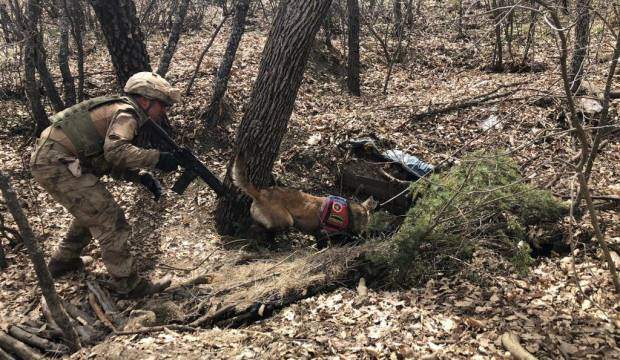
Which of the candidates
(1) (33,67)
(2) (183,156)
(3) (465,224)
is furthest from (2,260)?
(3) (465,224)

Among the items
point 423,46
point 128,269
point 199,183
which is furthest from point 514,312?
point 423,46

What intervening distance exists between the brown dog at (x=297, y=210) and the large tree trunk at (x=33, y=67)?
12.3ft

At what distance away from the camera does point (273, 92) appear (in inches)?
229

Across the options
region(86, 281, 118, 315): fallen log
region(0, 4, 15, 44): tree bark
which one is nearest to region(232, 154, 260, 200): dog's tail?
region(86, 281, 118, 315): fallen log

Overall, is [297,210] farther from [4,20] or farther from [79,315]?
[4,20]

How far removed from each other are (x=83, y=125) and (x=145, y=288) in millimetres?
1870

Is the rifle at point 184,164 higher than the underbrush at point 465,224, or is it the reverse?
the rifle at point 184,164

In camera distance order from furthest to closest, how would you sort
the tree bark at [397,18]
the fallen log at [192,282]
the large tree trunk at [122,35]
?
the tree bark at [397,18], the large tree trunk at [122,35], the fallen log at [192,282]

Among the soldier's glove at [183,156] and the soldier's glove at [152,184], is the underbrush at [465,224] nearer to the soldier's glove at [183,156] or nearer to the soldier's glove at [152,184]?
the soldier's glove at [183,156]

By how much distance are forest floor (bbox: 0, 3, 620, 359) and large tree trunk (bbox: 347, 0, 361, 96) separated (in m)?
0.42

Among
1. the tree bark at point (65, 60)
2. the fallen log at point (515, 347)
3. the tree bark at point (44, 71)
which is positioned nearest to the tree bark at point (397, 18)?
the tree bark at point (65, 60)

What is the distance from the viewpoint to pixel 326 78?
1197 centimetres

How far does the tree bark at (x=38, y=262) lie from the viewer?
348 centimetres

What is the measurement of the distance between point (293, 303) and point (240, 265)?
4.08ft
